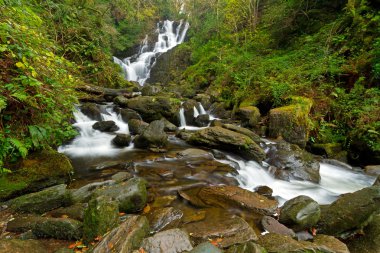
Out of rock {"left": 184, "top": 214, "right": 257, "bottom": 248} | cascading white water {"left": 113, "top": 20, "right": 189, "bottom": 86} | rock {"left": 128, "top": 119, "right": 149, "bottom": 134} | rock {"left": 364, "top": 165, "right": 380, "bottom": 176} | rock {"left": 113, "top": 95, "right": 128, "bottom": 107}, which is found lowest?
rock {"left": 364, "top": 165, "right": 380, "bottom": 176}

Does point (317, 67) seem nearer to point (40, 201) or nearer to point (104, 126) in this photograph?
point (104, 126)

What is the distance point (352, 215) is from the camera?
11.7 ft

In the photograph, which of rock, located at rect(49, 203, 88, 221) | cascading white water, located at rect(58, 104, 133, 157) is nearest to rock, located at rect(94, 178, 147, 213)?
rock, located at rect(49, 203, 88, 221)

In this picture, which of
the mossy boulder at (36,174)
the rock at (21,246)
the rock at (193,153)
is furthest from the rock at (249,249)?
the rock at (193,153)

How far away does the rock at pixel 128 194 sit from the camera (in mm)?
3844

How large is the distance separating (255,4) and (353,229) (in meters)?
17.9

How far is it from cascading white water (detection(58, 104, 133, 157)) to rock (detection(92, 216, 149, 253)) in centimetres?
417

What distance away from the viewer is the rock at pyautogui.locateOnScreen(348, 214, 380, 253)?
3.32m

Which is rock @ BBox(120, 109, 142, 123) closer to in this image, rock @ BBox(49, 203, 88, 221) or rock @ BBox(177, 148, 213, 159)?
rock @ BBox(177, 148, 213, 159)

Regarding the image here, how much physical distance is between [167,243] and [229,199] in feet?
5.98

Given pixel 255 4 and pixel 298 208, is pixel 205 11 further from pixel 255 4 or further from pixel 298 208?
pixel 298 208

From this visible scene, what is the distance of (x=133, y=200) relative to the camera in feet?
12.9

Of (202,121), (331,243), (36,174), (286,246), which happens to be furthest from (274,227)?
(202,121)

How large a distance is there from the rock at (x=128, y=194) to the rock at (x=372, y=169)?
19.5 ft
